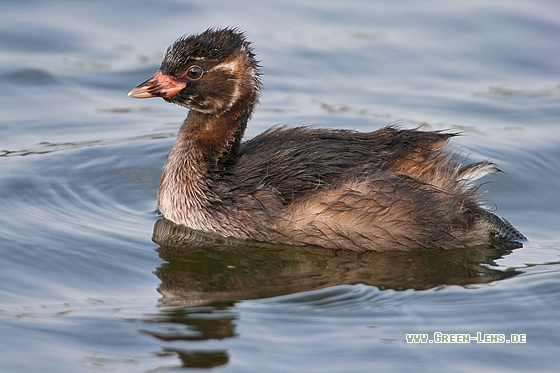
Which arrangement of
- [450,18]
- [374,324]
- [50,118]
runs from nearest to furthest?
[374,324], [50,118], [450,18]

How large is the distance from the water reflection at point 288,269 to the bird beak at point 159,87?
132cm

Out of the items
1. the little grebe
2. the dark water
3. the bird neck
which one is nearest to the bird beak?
the little grebe

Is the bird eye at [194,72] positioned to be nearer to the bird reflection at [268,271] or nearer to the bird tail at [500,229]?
the bird reflection at [268,271]

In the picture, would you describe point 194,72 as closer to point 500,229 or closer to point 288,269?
point 288,269

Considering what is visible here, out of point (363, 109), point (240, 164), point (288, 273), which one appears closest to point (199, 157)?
point (240, 164)

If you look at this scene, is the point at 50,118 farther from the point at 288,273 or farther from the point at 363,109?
the point at 288,273

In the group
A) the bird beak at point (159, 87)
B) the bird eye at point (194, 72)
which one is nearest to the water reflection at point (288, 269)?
the bird beak at point (159, 87)

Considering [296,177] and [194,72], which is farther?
[194,72]

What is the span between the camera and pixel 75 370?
6121 millimetres

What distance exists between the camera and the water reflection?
7465 mm

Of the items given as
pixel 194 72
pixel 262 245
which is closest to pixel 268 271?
pixel 262 245

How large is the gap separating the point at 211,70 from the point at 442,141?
2.18 metres

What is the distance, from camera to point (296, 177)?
8.09 m

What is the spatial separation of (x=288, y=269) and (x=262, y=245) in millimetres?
502
